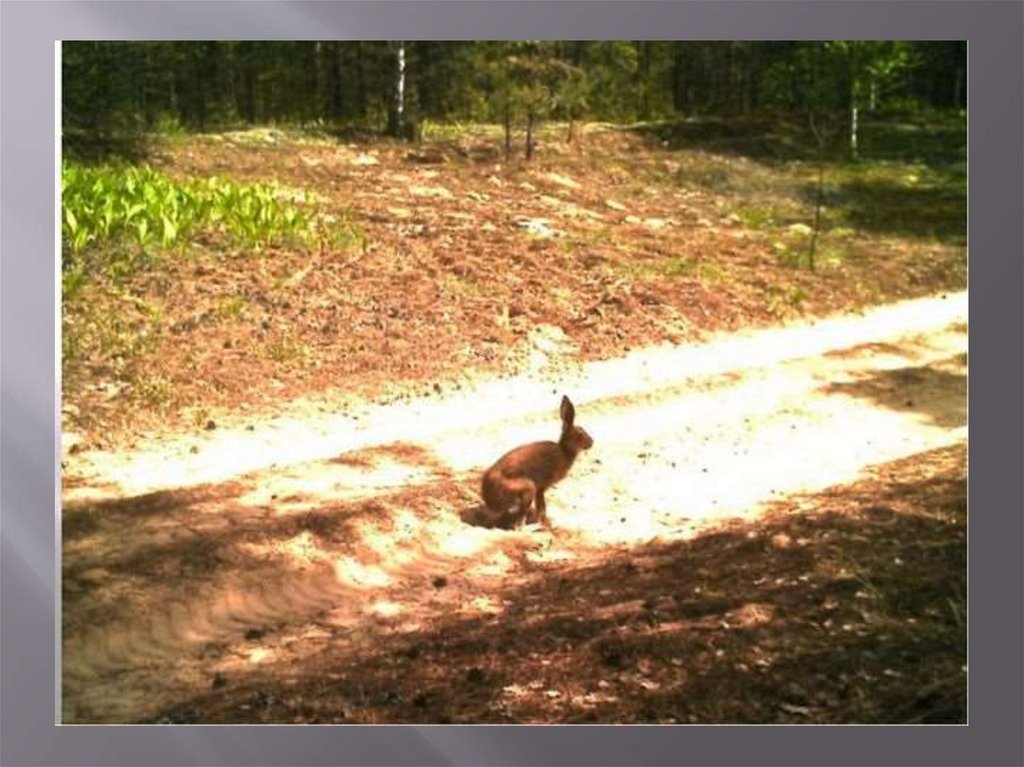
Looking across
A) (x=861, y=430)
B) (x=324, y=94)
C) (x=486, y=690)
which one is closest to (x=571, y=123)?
(x=324, y=94)

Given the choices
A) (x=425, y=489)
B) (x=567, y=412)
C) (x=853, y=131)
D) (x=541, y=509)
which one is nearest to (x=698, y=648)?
(x=541, y=509)

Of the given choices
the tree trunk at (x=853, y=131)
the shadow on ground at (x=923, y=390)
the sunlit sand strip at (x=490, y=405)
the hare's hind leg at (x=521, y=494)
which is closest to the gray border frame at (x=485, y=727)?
the shadow on ground at (x=923, y=390)

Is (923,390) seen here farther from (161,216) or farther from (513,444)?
(161,216)

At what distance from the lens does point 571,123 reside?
5.61m

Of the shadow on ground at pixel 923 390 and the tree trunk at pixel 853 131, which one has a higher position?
the tree trunk at pixel 853 131

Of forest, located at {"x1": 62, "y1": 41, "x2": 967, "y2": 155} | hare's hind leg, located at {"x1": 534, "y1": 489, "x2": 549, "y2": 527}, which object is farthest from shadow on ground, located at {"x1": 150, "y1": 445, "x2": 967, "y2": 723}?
forest, located at {"x1": 62, "y1": 41, "x2": 967, "y2": 155}

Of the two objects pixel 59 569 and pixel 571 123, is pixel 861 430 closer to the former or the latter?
pixel 571 123

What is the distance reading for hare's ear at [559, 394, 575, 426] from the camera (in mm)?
5371

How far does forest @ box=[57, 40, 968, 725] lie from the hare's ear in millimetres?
10

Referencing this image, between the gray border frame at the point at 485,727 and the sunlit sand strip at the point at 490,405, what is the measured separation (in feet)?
1.05

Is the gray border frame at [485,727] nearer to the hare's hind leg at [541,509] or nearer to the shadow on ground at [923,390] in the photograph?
the shadow on ground at [923,390]

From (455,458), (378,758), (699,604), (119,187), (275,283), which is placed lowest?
(378,758)

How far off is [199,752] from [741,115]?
139 inches

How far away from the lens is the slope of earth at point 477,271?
17.4 ft
